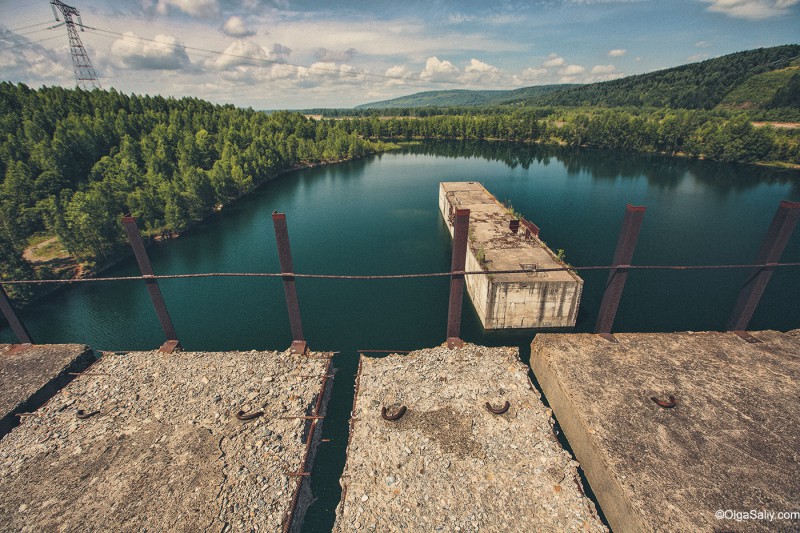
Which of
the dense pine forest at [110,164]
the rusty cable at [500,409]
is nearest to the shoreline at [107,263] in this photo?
the dense pine forest at [110,164]

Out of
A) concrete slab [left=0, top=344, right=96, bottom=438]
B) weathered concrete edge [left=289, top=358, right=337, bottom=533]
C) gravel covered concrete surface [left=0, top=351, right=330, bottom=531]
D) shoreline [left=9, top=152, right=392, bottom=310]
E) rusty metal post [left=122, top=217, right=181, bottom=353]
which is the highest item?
rusty metal post [left=122, top=217, right=181, bottom=353]

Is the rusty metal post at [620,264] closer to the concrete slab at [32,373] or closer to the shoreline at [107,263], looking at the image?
the concrete slab at [32,373]

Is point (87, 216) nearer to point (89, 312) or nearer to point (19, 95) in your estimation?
point (89, 312)

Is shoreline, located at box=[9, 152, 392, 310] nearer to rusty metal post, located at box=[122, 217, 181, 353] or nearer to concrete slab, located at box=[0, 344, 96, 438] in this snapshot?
concrete slab, located at box=[0, 344, 96, 438]

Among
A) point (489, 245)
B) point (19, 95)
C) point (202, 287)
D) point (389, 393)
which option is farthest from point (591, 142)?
point (19, 95)

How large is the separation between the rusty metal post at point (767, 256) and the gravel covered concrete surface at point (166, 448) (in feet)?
48.1

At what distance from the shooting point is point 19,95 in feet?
259

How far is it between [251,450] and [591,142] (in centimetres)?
14862

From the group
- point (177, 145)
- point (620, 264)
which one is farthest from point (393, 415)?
point (177, 145)

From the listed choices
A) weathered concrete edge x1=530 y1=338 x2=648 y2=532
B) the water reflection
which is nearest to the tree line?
the water reflection

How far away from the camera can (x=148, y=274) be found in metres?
11.9

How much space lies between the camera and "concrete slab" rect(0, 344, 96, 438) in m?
11.0

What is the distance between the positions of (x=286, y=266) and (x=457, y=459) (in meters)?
7.60

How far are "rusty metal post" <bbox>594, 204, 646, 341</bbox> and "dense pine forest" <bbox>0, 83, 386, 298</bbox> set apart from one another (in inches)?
1926
